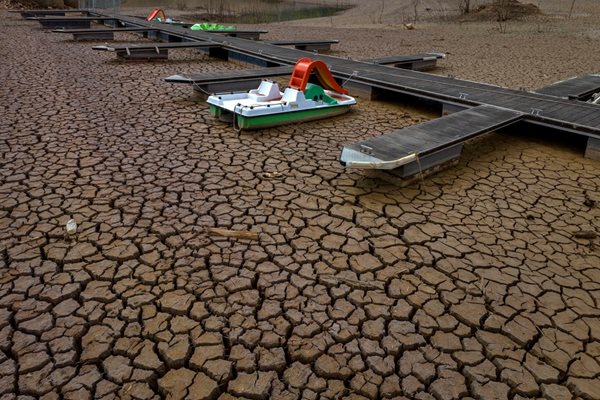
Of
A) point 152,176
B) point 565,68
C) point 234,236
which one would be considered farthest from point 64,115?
point 565,68

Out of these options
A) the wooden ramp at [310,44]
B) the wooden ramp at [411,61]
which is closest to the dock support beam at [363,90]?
the wooden ramp at [411,61]

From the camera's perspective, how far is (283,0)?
119ft

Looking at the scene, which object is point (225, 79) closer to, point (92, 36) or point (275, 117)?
point (275, 117)

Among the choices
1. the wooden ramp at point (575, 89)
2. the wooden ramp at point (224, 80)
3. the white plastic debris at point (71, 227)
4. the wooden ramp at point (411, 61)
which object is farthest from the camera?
the wooden ramp at point (411, 61)

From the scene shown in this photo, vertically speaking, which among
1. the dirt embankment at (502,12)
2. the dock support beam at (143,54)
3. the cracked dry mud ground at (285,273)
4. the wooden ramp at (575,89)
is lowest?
the cracked dry mud ground at (285,273)

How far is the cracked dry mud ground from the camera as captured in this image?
2.06 m

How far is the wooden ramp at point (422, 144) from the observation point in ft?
12.1

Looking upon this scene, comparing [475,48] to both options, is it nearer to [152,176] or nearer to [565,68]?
[565,68]

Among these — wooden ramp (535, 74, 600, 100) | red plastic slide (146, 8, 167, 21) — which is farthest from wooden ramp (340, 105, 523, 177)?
red plastic slide (146, 8, 167, 21)

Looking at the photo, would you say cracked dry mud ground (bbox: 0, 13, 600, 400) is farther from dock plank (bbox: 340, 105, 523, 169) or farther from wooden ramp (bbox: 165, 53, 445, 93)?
wooden ramp (bbox: 165, 53, 445, 93)

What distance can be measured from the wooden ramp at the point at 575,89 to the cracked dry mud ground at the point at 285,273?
1.78m

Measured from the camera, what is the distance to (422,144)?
4.05 metres

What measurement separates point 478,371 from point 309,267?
1110 millimetres

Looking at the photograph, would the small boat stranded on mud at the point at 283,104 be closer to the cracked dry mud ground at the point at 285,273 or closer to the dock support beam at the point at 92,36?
the cracked dry mud ground at the point at 285,273
